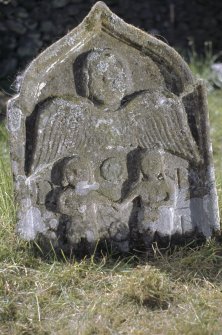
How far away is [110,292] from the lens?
11.0 feet

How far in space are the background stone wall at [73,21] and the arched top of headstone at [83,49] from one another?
305 cm

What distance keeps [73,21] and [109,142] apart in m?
3.92

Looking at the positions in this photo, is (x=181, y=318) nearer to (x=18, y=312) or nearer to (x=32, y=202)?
(x=18, y=312)

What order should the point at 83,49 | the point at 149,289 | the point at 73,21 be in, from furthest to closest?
1. the point at 73,21
2. the point at 83,49
3. the point at 149,289

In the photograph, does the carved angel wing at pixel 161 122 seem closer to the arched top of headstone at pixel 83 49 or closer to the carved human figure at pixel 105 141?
the carved human figure at pixel 105 141

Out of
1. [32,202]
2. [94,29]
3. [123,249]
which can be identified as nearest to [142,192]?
[123,249]

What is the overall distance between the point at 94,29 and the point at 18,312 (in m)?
1.32

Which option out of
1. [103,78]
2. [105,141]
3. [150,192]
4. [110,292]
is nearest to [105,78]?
[103,78]

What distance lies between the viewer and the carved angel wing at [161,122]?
359 centimetres

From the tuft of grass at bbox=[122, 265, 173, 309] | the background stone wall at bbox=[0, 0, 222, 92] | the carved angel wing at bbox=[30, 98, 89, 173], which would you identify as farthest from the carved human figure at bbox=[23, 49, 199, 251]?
the background stone wall at bbox=[0, 0, 222, 92]

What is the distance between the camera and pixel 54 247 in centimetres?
362

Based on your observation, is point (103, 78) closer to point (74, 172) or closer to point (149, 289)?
point (74, 172)

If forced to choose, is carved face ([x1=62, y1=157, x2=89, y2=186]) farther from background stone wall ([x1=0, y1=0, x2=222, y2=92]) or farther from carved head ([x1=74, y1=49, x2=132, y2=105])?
background stone wall ([x1=0, y1=0, x2=222, y2=92])

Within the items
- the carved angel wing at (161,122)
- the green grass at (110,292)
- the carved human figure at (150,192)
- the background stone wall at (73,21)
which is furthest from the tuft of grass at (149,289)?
the background stone wall at (73,21)
